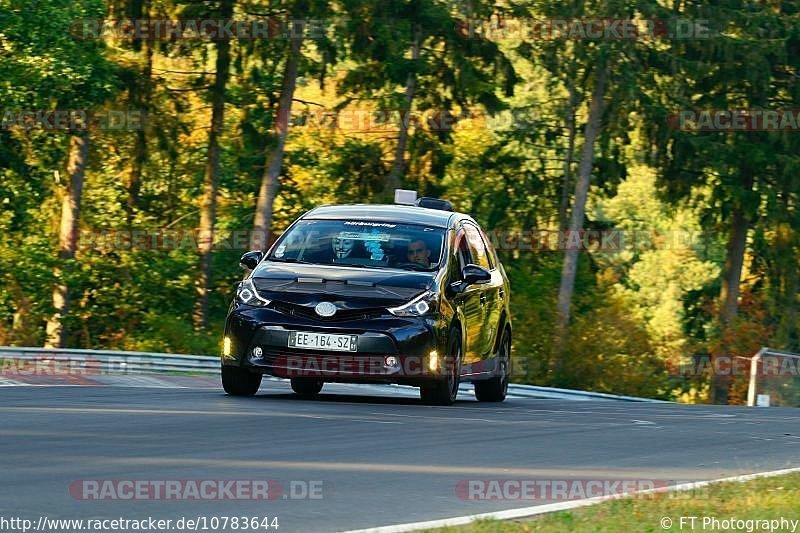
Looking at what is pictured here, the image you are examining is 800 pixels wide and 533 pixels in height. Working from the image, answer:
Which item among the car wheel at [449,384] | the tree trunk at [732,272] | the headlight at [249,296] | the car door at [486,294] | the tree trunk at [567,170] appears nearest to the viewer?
the headlight at [249,296]

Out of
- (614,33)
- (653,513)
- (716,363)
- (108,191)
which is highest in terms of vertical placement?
(614,33)

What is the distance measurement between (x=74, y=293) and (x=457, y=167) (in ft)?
47.6

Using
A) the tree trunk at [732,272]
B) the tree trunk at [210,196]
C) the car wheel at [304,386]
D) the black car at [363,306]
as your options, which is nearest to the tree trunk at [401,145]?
the tree trunk at [210,196]

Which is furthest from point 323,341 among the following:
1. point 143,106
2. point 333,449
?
point 143,106

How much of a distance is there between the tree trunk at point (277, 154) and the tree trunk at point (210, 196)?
217 cm

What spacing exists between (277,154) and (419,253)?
2620cm

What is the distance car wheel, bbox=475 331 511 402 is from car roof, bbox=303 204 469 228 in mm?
1840

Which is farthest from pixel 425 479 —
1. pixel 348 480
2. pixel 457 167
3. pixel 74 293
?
pixel 457 167

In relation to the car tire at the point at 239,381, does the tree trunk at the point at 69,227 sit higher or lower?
lower

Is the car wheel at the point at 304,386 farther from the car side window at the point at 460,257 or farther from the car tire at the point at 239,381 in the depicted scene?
the car side window at the point at 460,257

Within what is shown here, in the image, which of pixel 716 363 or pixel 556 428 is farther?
pixel 716 363

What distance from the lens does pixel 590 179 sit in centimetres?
4625

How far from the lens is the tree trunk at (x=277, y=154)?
1598 inches

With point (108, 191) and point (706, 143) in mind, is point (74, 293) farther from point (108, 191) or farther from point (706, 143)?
point (706, 143)
